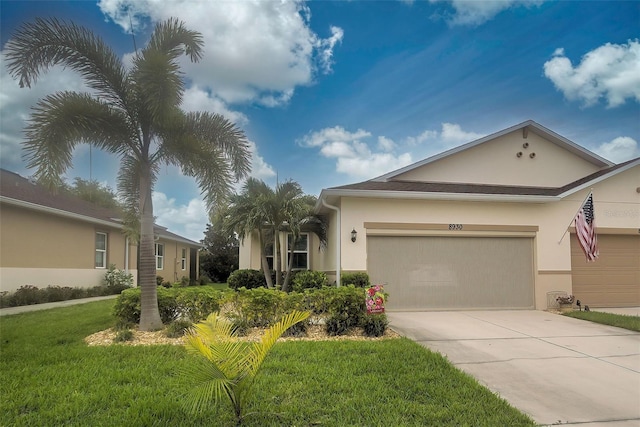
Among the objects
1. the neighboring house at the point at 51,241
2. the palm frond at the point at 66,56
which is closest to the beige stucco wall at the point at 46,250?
the neighboring house at the point at 51,241

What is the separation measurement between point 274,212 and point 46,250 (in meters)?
8.69

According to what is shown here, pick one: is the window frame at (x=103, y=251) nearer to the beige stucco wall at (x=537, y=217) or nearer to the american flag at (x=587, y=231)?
the beige stucco wall at (x=537, y=217)

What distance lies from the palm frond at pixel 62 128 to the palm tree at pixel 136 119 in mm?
15

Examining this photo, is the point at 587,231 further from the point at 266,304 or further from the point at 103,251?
the point at 103,251

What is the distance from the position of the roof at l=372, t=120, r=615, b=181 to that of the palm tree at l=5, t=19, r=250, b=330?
21.0 ft

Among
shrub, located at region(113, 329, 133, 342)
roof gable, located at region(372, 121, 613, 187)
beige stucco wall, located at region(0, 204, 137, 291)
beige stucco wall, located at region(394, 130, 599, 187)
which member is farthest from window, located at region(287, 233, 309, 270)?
shrub, located at region(113, 329, 133, 342)

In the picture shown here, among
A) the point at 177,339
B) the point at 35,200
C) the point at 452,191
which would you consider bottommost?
the point at 177,339

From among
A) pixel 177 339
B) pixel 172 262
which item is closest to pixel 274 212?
pixel 177 339

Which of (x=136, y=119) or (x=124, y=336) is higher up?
(x=136, y=119)

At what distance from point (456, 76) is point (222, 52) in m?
7.20

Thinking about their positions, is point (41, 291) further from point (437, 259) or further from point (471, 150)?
point (471, 150)

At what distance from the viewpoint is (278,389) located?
14.9 feet

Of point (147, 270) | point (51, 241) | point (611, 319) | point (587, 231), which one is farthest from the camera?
point (51, 241)

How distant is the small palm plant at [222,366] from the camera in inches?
133
